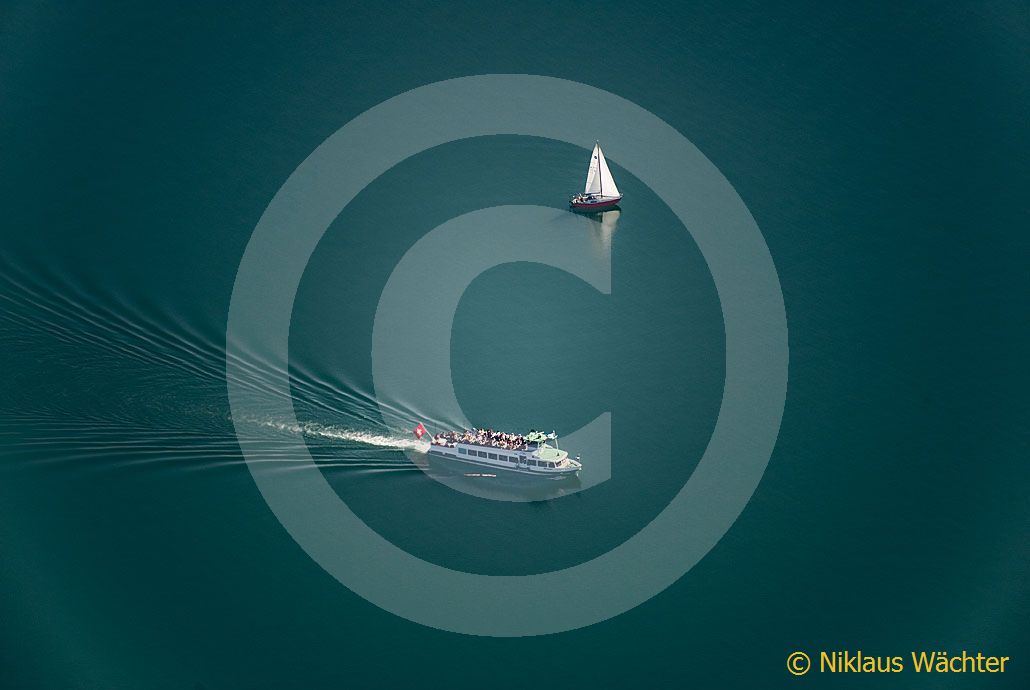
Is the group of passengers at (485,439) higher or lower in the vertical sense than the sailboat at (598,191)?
lower

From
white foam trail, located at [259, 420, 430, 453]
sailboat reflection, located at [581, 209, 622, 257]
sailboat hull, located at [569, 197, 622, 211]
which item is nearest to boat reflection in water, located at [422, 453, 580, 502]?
white foam trail, located at [259, 420, 430, 453]

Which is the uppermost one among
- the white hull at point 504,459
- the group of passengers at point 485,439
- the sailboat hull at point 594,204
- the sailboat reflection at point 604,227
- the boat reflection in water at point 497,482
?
the sailboat hull at point 594,204

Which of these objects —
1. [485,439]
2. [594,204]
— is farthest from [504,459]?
[594,204]

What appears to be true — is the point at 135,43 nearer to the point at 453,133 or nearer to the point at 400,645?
the point at 453,133

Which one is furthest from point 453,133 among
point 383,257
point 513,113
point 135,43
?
point 135,43

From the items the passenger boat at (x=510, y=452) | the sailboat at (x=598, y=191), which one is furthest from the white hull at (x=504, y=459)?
the sailboat at (x=598, y=191)

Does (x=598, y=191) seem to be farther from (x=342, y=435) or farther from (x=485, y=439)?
(x=342, y=435)

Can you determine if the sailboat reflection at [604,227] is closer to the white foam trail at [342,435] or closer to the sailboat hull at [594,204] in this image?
the sailboat hull at [594,204]
